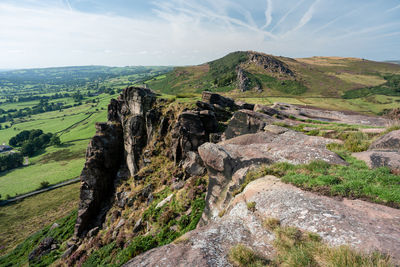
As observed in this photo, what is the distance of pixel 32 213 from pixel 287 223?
73.0 metres

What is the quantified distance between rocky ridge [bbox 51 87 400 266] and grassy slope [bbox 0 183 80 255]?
27354mm

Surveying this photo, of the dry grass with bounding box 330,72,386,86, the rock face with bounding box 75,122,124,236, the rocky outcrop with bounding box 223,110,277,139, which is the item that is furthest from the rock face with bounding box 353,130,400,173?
the dry grass with bounding box 330,72,386,86

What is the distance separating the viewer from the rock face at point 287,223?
19.7 feet

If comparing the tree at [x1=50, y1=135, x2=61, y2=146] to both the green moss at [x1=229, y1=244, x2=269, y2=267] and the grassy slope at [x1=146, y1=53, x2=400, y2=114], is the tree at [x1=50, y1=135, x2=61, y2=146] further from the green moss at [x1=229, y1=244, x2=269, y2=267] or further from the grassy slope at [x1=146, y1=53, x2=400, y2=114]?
the green moss at [x1=229, y1=244, x2=269, y2=267]

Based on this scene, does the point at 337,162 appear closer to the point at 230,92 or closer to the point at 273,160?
the point at 273,160

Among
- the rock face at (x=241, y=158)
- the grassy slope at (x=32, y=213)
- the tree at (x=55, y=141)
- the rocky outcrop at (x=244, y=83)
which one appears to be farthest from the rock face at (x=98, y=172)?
the tree at (x=55, y=141)

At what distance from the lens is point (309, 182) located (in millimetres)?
9234

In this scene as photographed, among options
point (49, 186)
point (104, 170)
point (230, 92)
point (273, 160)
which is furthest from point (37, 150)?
point (273, 160)

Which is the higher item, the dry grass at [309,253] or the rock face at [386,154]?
the rock face at [386,154]

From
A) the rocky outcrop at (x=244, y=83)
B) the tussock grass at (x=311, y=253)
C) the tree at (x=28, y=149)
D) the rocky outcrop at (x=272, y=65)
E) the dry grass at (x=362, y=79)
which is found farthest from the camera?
the rocky outcrop at (x=272, y=65)

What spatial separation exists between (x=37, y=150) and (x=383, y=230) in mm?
158338

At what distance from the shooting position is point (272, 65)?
465 ft

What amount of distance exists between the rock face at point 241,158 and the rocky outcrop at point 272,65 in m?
132

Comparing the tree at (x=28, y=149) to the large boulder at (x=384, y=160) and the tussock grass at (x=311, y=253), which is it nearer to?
the tussock grass at (x=311, y=253)
